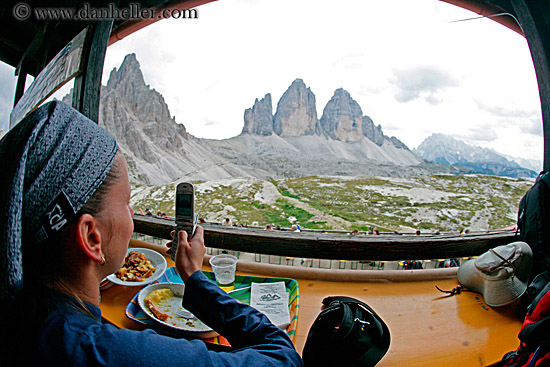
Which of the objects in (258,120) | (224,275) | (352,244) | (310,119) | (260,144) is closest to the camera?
(224,275)

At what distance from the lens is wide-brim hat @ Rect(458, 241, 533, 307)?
902 millimetres

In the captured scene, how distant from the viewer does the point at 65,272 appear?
40cm

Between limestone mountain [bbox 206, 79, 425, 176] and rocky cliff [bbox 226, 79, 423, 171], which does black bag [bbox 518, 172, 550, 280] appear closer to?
limestone mountain [bbox 206, 79, 425, 176]

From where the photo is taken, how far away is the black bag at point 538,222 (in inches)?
40.4

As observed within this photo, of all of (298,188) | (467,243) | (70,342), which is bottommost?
(298,188)

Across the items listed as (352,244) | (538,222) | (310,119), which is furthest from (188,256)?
(310,119)

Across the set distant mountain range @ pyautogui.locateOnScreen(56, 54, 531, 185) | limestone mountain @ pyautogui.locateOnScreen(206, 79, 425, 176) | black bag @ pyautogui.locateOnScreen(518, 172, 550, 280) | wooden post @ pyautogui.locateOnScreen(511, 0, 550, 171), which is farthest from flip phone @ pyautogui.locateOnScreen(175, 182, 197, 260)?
limestone mountain @ pyautogui.locateOnScreen(206, 79, 425, 176)

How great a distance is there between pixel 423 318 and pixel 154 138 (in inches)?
840

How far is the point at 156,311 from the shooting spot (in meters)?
0.72

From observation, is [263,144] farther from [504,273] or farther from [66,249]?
[66,249]

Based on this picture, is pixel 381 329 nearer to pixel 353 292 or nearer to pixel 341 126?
pixel 353 292

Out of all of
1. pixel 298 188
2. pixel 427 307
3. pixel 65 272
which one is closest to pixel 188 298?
pixel 65 272

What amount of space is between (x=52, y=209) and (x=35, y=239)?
45 mm

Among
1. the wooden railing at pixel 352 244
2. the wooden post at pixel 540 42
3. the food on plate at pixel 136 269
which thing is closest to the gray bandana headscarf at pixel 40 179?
the food on plate at pixel 136 269
